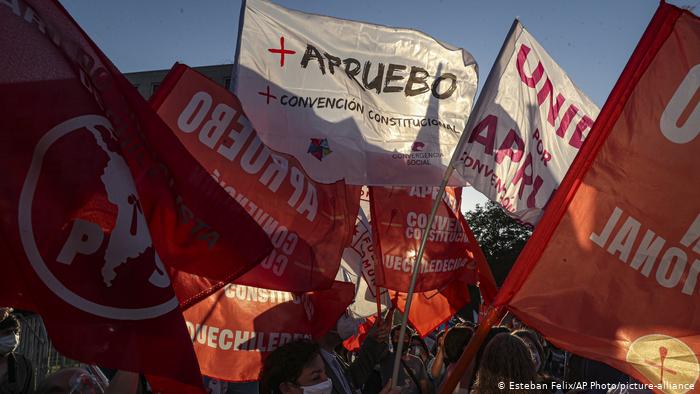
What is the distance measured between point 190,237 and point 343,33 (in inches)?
134

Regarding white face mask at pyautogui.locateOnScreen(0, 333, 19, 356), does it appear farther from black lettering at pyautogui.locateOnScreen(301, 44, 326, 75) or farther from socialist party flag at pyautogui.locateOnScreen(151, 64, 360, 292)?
black lettering at pyautogui.locateOnScreen(301, 44, 326, 75)

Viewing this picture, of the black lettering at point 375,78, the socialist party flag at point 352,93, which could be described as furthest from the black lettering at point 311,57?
the black lettering at point 375,78

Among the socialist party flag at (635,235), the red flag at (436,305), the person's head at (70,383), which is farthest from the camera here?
the red flag at (436,305)

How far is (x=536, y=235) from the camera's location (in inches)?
121

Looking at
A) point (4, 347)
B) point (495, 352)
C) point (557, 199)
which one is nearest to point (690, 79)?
point (557, 199)

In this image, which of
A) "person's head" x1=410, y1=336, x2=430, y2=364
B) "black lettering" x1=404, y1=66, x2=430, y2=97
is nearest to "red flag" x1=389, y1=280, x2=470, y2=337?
"person's head" x1=410, y1=336, x2=430, y2=364

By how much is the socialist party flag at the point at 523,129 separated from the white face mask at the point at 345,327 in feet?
5.63

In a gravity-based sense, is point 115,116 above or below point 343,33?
below

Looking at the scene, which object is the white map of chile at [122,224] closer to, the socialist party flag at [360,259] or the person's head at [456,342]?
Result: the person's head at [456,342]

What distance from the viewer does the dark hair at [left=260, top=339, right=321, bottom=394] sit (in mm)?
3332

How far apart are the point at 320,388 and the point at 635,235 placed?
172 centimetres

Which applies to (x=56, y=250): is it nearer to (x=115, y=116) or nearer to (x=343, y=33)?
(x=115, y=116)

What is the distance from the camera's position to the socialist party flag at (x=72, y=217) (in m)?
2.13

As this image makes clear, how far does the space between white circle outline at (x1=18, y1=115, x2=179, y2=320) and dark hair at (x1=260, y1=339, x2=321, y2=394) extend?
3.76 feet
